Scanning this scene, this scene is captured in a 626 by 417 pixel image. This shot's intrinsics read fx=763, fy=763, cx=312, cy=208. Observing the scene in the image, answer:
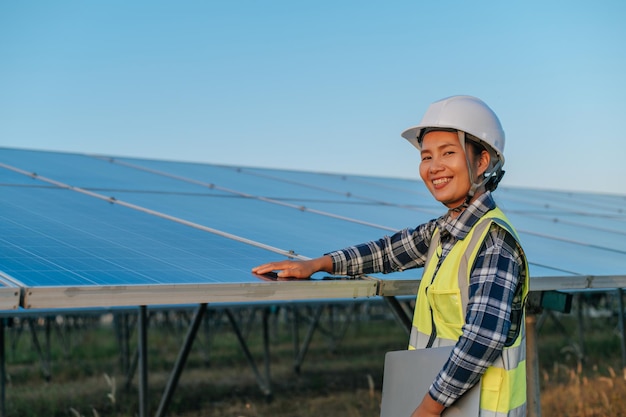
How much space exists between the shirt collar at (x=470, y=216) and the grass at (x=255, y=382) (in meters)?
6.22

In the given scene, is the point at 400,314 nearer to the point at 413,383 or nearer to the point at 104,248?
the point at 413,383

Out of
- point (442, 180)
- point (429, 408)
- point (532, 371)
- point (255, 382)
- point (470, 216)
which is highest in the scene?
point (442, 180)

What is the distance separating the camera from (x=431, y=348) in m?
3.43

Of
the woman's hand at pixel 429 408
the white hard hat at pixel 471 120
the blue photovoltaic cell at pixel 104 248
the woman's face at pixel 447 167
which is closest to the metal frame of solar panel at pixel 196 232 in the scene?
the blue photovoltaic cell at pixel 104 248

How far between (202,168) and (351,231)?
17.2 ft

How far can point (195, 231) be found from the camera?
5500mm

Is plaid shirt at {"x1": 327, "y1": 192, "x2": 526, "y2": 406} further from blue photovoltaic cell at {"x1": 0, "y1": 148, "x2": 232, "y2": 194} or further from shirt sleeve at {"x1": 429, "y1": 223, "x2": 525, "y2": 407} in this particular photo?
blue photovoltaic cell at {"x1": 0, "y1": 148, "x2": 232, "y2": 194}

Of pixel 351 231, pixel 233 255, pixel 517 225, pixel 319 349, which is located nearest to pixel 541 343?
pixel 319 349

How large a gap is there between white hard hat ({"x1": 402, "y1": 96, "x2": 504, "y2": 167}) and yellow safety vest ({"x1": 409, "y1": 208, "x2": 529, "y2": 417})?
320 millimetres

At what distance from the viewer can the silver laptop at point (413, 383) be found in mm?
3268

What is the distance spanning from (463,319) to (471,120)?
0.91 metres

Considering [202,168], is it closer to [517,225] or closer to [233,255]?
[517,225]

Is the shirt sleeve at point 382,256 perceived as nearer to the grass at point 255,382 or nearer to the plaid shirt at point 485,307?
the plaid shirt at point 485,307

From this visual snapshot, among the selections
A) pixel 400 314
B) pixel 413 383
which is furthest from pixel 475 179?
pixel 400 314
